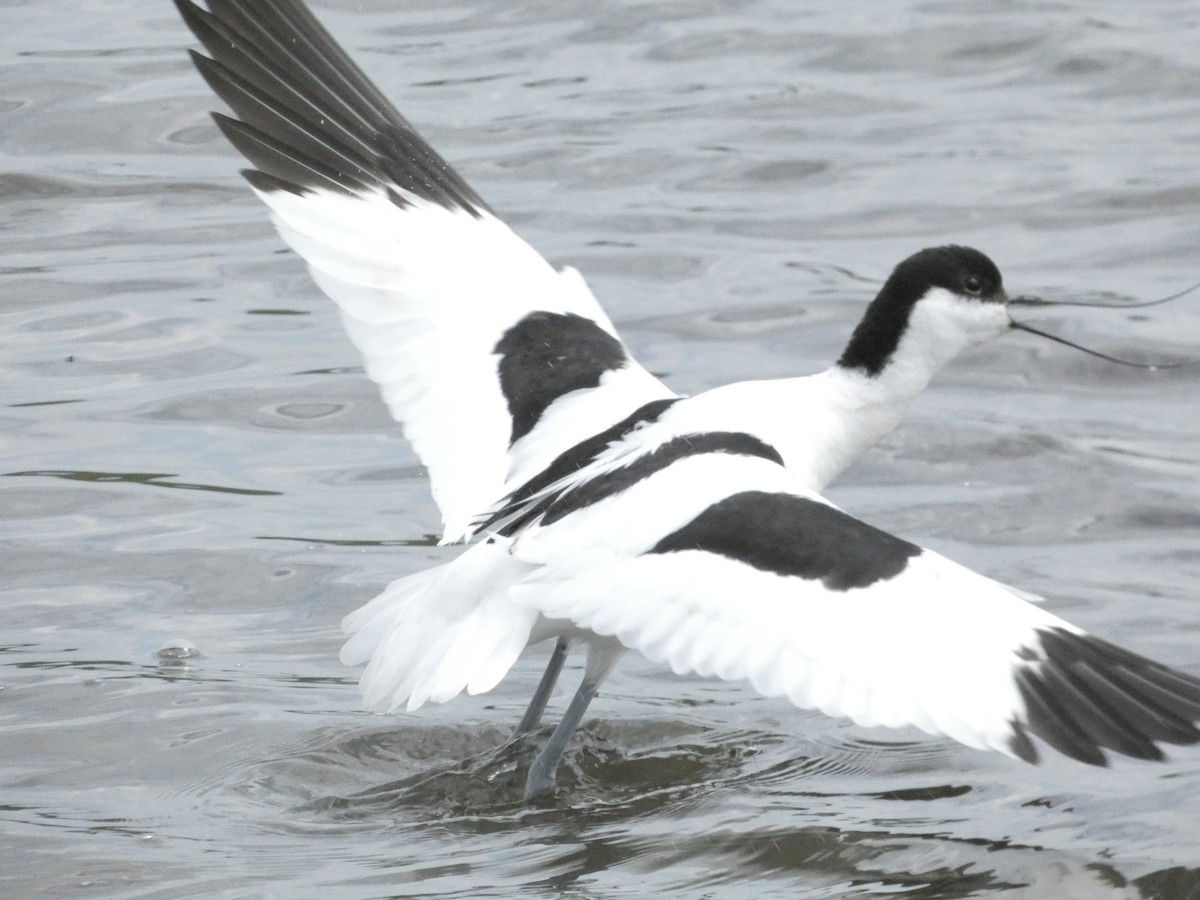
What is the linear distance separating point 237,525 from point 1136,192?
5711 mm

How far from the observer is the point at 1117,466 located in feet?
26.0

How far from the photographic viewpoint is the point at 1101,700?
14.6 ft

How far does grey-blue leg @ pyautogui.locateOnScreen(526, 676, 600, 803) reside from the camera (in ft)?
18.1

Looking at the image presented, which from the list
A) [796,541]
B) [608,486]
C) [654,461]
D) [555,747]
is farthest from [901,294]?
[555,747]

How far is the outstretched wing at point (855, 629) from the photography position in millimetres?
4398

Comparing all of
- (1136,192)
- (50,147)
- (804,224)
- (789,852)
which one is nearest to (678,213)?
(804,224)

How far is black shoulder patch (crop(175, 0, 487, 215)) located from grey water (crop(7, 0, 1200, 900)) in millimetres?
1317

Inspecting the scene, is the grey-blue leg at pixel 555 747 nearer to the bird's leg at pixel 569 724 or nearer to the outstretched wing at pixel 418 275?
the bird's leg at pixel 569 724

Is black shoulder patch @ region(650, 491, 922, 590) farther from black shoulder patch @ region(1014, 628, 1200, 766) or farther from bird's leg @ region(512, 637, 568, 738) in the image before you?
bird's leg @ region(512, 637, 568, 738)

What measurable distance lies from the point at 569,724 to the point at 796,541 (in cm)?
→ 106

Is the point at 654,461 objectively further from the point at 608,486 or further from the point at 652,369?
the point at 652,369

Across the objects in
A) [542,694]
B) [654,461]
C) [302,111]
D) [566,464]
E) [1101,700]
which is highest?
[302,111]

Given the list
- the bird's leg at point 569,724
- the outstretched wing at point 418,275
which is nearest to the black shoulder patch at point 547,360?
the outstretched wing at point 418,275

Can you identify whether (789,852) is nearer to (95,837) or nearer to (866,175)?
(95,837)
